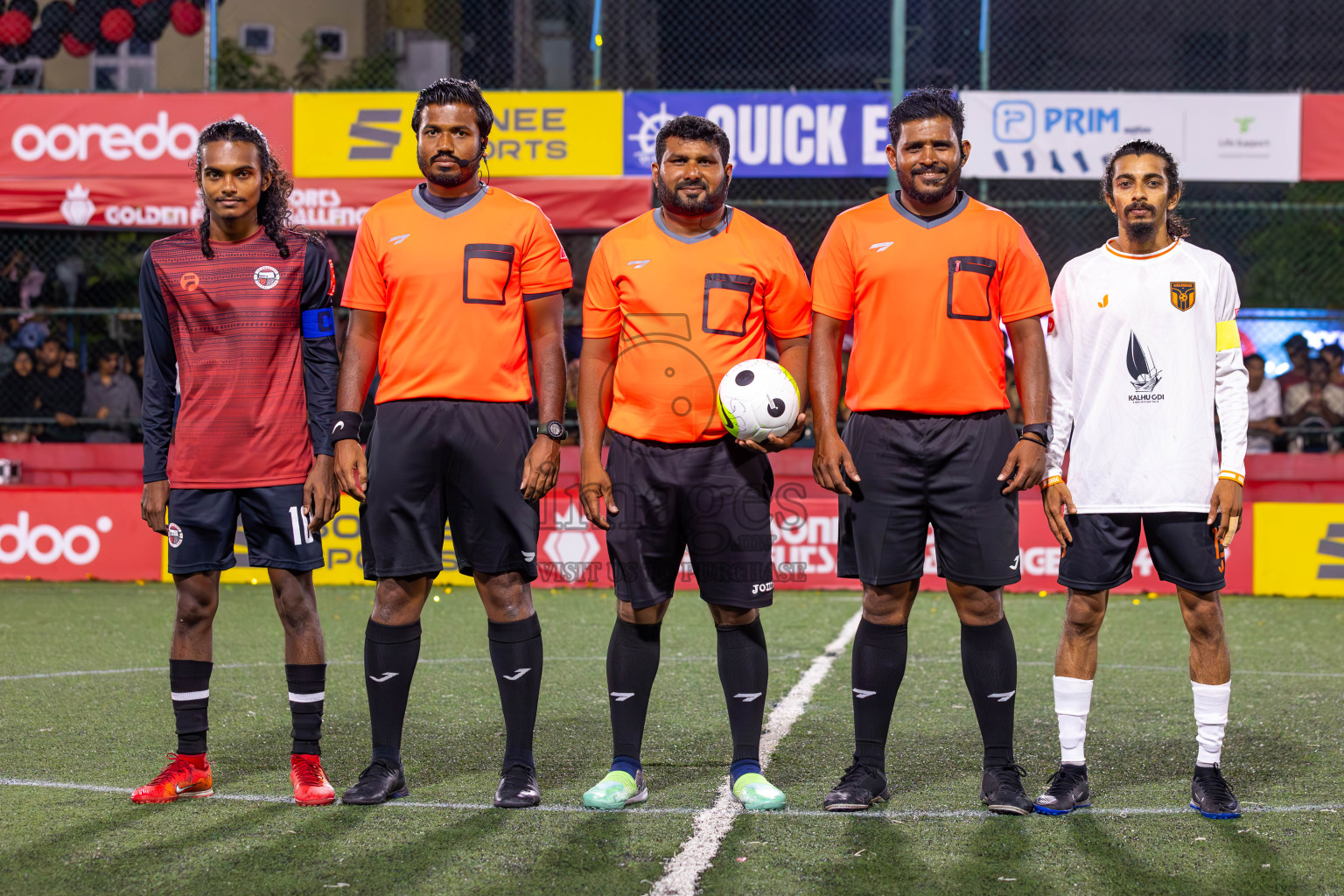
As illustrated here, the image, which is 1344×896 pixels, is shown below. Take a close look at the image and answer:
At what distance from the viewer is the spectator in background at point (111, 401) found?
42.5 feet

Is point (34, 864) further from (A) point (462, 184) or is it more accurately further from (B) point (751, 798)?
(A) point (462, 184)

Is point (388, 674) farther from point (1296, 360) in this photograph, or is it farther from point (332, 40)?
point (332, 40)

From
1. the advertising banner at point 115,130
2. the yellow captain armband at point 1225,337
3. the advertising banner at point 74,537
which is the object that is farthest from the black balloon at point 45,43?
the yellow captain armband at point 1225,337

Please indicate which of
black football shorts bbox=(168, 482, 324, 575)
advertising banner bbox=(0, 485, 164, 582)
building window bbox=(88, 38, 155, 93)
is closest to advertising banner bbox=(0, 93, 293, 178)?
advertising banner bbox=(0, 485, 164, 582)

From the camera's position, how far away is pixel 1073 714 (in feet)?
14.1

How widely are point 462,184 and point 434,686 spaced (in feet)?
9.42

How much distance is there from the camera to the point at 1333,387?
12523 millimetres

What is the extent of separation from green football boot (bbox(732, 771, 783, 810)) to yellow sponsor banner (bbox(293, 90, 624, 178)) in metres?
8.92

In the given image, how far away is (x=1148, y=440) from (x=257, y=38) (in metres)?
18.4

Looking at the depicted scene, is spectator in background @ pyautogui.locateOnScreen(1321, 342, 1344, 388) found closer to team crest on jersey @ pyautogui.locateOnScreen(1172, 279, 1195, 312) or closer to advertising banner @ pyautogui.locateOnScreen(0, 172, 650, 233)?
advertising banner @ pyautogui.locateOnScreen(0, 172, 650, 233)

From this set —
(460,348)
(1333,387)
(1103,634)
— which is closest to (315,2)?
(1333,387)

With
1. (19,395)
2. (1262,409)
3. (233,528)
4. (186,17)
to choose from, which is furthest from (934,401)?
(186,17)

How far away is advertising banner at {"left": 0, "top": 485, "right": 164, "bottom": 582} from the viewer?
33.9 feet

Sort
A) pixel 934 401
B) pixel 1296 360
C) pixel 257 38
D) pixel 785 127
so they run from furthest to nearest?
pixel 257 38 < pixel 1296 360 < pixel 785 127 < pixel 934 401
